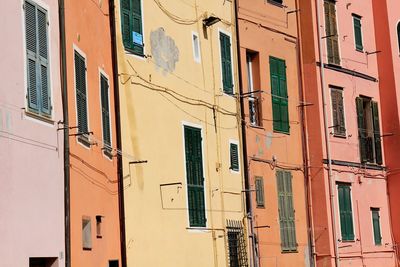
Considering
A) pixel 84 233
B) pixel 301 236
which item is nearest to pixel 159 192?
pixel 84 233

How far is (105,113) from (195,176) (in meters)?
4.31

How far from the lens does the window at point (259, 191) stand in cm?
2156

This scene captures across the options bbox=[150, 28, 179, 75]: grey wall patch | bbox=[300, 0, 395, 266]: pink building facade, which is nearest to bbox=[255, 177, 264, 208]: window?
bbox=[300, 0, 395, 266]: pink building facade

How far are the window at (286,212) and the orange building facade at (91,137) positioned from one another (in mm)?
8300

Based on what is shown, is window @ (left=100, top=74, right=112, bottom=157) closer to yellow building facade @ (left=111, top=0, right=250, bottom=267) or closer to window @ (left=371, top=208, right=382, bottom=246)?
yellow building facade @ (left=111, top=0, right=250, bottom=267)

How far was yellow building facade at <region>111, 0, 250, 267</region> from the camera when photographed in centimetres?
1609

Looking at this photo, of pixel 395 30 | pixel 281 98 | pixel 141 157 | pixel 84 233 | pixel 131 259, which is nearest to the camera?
pixel 84 233

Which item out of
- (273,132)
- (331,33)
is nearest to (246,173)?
(273,132)

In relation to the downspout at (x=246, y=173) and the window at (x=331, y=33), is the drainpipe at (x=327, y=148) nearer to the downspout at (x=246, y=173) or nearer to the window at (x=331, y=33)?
the window at (x=331, y=33)

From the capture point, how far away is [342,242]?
24.8 meters

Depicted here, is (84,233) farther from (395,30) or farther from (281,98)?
(395,30)

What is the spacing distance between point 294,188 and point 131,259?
911 cm

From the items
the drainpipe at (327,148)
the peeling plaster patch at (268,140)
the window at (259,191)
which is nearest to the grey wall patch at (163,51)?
the window at (259,191)

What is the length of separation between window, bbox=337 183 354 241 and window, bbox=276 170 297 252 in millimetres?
2455
